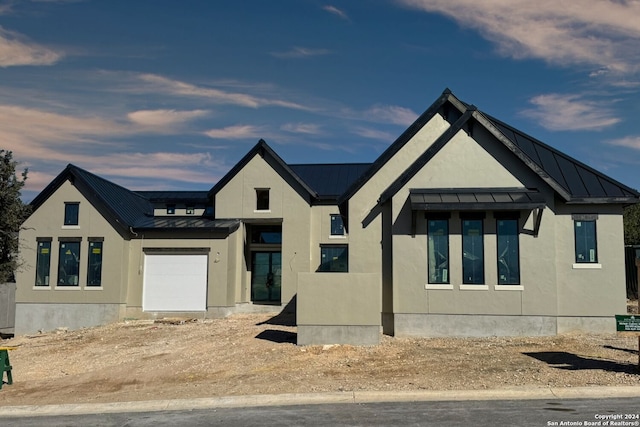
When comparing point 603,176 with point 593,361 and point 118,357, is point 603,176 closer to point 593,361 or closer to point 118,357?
point 593,361

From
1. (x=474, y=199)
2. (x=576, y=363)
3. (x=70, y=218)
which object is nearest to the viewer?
(x=576, y=363)

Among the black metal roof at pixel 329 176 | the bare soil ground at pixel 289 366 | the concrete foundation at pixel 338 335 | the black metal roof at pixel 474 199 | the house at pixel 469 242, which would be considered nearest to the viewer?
the bare soil ground at pixel 289 366

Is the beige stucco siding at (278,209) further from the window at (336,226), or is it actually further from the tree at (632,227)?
Result: the tree at (632,227)

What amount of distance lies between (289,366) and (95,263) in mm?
15690

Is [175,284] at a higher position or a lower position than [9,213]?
lower

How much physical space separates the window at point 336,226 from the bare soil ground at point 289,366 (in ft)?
31.0

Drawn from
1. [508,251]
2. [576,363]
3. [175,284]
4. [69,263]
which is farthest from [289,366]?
[69,263]

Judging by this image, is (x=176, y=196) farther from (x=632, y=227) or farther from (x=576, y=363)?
(x=632, y=227)

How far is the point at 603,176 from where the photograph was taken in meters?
18.0

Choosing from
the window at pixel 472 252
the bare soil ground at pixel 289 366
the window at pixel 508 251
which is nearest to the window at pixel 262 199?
the bare soil ground at pixel 289 366

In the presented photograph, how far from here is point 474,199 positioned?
666 inches

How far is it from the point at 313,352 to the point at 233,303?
1186cm

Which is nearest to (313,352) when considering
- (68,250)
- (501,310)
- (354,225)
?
(354,225)

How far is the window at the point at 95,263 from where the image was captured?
25.6 m
